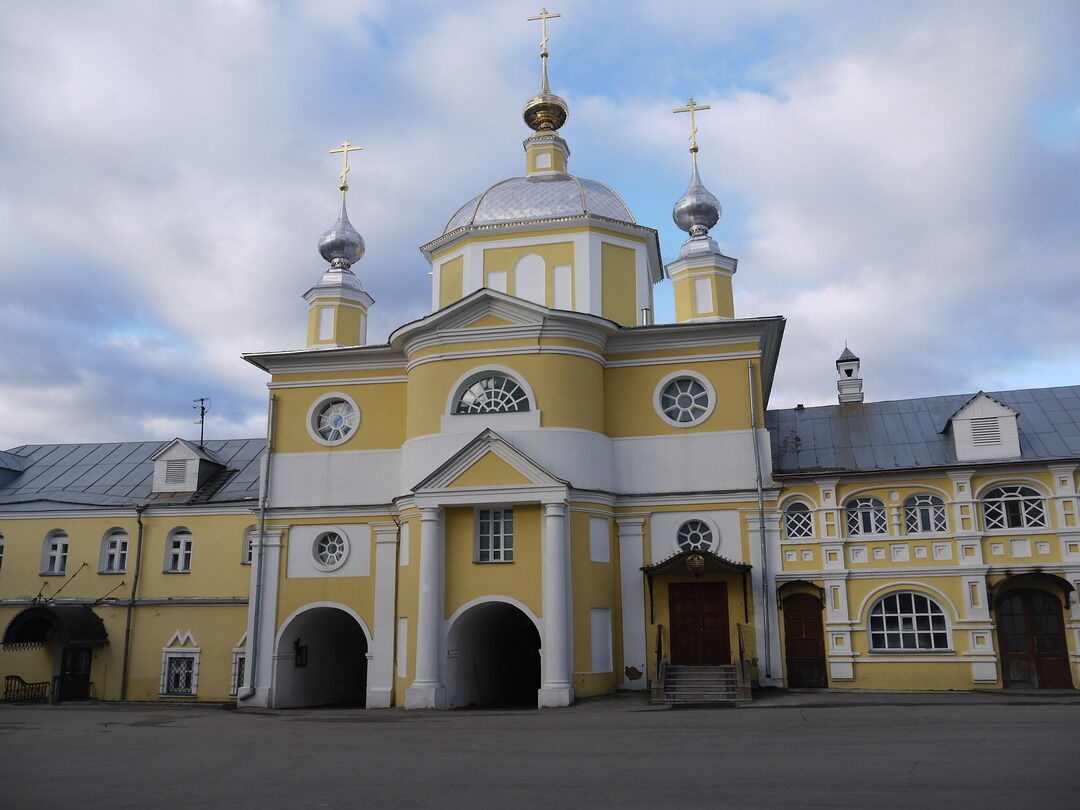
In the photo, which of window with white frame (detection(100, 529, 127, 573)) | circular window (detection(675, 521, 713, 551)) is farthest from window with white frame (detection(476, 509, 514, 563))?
window with white frame (detection(100, 529, 127, 573))

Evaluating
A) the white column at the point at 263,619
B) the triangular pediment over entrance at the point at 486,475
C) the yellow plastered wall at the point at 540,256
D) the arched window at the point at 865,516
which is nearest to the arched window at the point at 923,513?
the arched window at the point at 865,516

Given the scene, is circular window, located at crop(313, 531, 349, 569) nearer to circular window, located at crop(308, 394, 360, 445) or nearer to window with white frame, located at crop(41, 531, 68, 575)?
circular window, located at crop(308, 394, 360, 445)

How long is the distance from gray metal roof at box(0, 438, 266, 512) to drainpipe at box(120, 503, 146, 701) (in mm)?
729

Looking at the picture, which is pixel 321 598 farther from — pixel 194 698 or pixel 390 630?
pixel 194 698

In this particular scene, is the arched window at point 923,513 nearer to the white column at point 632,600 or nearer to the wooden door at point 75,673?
the white column at point 632,600

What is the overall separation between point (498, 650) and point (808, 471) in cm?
823

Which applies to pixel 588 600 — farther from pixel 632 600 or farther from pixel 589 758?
pixel 589 758

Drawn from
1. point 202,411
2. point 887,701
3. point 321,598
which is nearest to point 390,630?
point 321,598

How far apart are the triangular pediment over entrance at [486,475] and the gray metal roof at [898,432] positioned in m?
5.54

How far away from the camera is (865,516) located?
2006 centimetres

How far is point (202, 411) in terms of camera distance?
31.9 meters

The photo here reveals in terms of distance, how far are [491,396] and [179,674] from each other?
11.6m

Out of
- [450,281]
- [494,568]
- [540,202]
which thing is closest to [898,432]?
[494,568]

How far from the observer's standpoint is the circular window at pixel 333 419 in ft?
74.0
